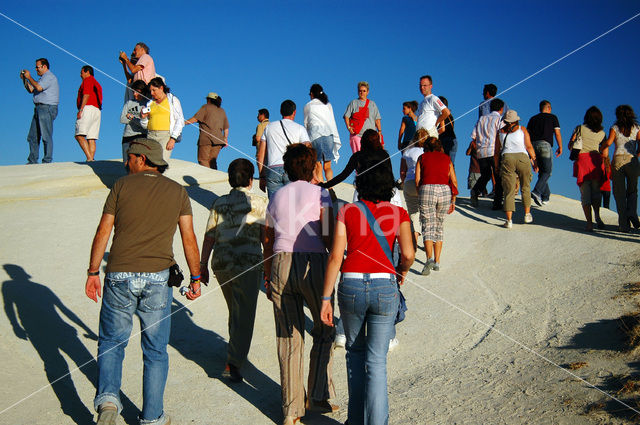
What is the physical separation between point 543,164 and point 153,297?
8.99 metres

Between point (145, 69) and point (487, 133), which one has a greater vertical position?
point (145, 69)

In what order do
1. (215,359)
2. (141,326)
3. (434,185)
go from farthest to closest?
1. (434,185)
2. (215,359)
3. (141,326)

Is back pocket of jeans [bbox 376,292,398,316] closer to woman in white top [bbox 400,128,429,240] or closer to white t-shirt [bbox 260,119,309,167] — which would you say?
white t-shirt [bbox 260,119,309,167]

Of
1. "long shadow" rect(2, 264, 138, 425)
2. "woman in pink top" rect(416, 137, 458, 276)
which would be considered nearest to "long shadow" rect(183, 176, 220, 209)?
"long shadow" rect(2, 264, 138, 425)

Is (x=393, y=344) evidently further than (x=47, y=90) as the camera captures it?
No

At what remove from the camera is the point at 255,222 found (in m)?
5.08

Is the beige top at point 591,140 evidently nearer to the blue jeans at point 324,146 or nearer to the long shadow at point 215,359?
the blue jeans at point 324,146

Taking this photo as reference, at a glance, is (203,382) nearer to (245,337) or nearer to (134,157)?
(245,337)

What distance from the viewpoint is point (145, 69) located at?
32.1ft

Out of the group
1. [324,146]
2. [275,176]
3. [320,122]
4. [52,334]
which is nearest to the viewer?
[52,334]

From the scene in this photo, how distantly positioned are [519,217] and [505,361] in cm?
580

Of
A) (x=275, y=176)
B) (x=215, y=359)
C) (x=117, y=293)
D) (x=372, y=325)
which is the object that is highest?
(x=275, y=176)

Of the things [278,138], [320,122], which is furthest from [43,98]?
[278,138]

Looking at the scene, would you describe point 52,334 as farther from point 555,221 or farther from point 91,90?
point 555,221
